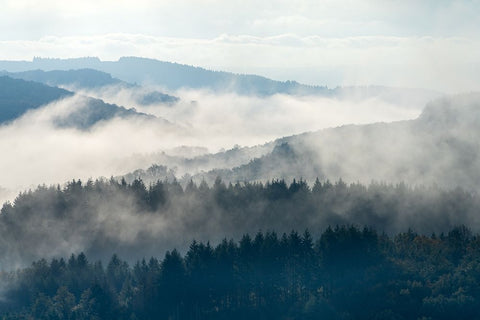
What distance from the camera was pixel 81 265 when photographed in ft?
474

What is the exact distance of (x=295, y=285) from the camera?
124 m

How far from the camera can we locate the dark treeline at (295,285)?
114 metres

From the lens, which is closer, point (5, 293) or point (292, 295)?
point (292, 295)

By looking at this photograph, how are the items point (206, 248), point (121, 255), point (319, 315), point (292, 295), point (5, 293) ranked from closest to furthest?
point (319, 315) → point (292, 295) → point (206, 248) → point (5, 293) → point (121, 255)

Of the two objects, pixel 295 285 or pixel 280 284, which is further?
pixel 280 284

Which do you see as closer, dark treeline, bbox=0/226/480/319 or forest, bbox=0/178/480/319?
dark treeline, bbox=0/226/480/319

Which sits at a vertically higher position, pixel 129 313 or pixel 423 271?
pixel 423 271

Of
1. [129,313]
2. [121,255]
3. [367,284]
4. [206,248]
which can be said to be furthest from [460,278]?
[121,255]

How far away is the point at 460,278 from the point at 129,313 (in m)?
57.6

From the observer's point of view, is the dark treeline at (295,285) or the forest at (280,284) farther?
the forest at (280,284)

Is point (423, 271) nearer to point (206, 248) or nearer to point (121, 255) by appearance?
point (206, 248)

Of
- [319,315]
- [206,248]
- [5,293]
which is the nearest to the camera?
[319,315]

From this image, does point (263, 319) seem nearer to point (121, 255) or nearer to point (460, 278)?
point (460, 278)

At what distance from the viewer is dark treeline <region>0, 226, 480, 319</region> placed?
114312 millimetres
